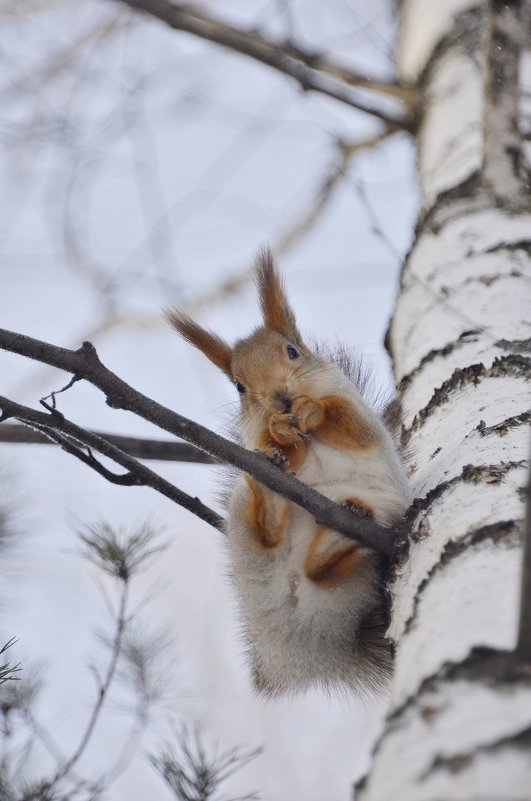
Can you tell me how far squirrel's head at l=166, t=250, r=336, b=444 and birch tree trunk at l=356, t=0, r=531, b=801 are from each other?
196mm

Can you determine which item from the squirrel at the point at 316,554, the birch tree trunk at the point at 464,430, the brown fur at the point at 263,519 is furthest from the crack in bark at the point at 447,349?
the brown fur at the point at 263,519

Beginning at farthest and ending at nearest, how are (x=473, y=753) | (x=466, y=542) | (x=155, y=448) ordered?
(x=155, y=448)
(x=466, y=542)
(x=473, y=753)

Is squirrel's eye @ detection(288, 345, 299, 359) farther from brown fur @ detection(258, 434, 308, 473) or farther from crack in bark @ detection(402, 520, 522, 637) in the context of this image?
crack in bark @ detection(402, 520, 522, 637)

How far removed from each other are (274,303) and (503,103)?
24.7 inches

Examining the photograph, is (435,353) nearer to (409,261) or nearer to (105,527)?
(409,261)

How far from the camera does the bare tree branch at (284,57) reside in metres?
2.47

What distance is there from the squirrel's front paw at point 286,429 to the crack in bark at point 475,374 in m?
0.20

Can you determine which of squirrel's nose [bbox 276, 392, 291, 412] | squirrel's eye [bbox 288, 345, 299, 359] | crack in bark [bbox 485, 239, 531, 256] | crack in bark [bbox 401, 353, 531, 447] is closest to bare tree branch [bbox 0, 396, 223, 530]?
squirrel's nose [bbox 276, 392, 291, 412]

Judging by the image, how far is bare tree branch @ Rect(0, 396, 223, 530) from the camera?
1.21 meters

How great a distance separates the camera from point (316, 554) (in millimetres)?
1435

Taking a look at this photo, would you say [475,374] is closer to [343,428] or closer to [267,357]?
[343,428]

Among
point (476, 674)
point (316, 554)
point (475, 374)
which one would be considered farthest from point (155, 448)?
point (476, 674)

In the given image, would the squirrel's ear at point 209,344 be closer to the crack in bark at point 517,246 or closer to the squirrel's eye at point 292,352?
the squirrel's eye at point 292,352

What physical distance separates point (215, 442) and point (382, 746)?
0.46 meters
